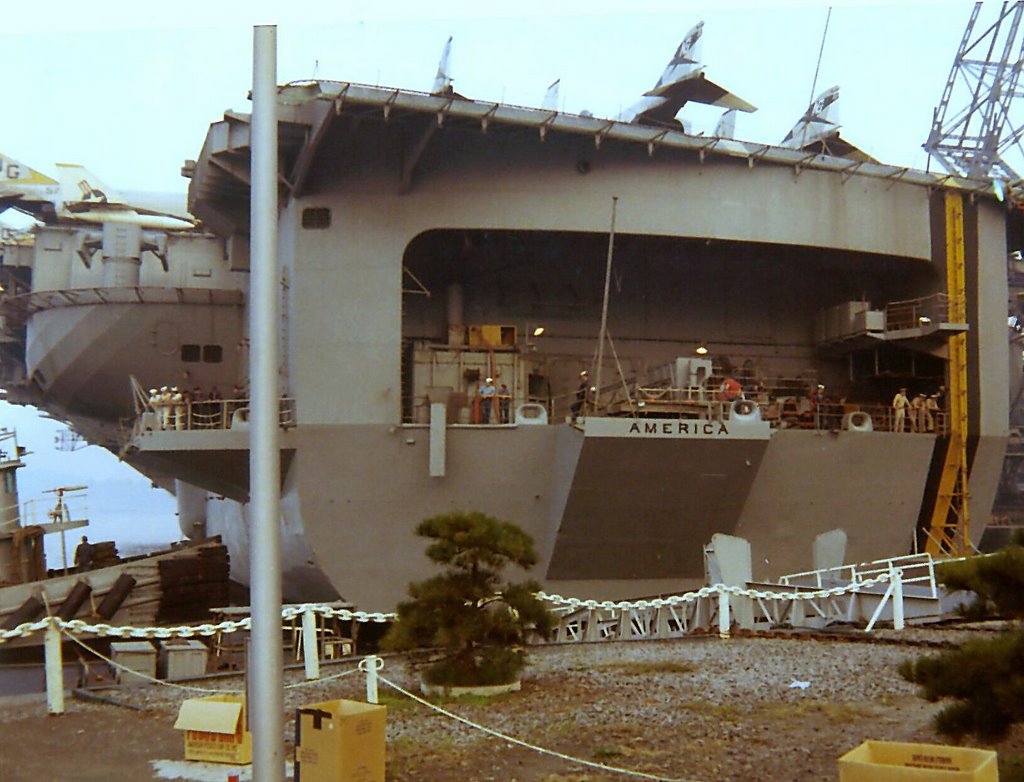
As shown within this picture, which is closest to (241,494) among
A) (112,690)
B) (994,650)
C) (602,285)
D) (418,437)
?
(418,437)

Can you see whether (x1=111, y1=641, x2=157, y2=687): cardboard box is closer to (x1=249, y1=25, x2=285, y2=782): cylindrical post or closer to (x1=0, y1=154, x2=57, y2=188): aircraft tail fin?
(x1=249, y1=25, x2=285, y2=782): cylindrical post

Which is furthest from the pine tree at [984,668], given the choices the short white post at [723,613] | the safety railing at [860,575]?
the safety railing at [860,575]

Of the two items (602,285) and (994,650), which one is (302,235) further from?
(994,650)

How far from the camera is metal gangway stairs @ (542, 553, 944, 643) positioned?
43.9ft

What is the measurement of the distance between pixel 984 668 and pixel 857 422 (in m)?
14.4

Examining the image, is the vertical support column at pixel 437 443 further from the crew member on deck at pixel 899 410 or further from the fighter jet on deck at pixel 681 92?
the crew member on deck at pixel 899 410

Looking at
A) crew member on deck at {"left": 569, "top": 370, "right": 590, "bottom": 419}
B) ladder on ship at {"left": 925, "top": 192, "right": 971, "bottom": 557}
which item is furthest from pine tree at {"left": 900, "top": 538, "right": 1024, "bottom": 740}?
ladder on ship at {"left": 925, "top": 192, "right": 971, "bottom": 557}

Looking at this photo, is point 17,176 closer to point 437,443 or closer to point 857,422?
point 437,443

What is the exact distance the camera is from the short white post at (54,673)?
9.62 meters

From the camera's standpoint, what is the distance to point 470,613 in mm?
10008

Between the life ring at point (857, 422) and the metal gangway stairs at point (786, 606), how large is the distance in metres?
3.21

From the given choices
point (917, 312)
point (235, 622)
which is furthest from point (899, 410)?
point (235, 622)

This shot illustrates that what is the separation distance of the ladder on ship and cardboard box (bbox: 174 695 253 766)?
16551 mm

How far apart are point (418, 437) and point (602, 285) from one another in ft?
18.4
